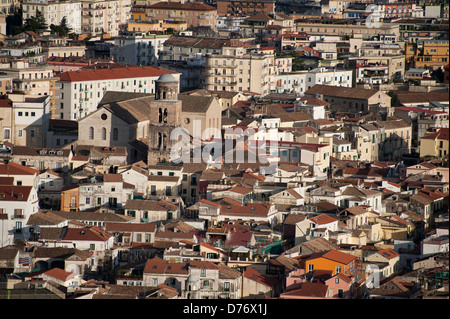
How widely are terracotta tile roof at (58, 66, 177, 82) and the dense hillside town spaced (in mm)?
126

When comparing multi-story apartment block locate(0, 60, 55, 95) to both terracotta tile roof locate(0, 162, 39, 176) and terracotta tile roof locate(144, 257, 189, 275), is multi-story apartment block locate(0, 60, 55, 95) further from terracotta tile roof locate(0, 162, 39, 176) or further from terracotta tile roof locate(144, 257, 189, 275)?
terracotta tile roof locate(144, 257, 189, 275)

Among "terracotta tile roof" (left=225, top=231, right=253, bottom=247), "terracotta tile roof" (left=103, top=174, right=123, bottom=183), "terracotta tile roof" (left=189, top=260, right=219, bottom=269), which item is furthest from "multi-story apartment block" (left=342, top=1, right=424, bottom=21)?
"terracotta tile roof" (left=189, top=260, right=219, bottom=269)

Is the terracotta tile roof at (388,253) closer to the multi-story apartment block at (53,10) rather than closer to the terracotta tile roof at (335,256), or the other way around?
the terracotta tile roof at (335,256)

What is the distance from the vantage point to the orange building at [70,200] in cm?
4444

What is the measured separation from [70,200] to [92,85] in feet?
72.5

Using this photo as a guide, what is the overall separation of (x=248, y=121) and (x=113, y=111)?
7688mm

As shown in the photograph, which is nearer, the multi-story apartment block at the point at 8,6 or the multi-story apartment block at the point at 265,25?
the multi-story apartment block at the point at 265,25

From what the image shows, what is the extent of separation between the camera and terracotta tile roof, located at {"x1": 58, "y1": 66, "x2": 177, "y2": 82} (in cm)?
6532

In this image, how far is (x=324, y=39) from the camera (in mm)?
91438

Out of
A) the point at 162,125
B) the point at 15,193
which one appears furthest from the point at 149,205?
the point at 162,125

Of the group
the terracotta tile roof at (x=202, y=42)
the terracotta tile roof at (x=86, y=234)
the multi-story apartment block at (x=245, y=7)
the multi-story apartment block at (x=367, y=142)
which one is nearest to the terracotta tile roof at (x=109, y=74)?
the terracotta tile roof at (x=202, y=42)

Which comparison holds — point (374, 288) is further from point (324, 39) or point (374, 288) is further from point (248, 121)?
point (324, 39)

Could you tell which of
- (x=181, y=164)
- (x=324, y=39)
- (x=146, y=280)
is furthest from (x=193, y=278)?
(x=324, y=39)

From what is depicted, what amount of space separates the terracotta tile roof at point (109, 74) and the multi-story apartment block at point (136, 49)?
9.34 m
